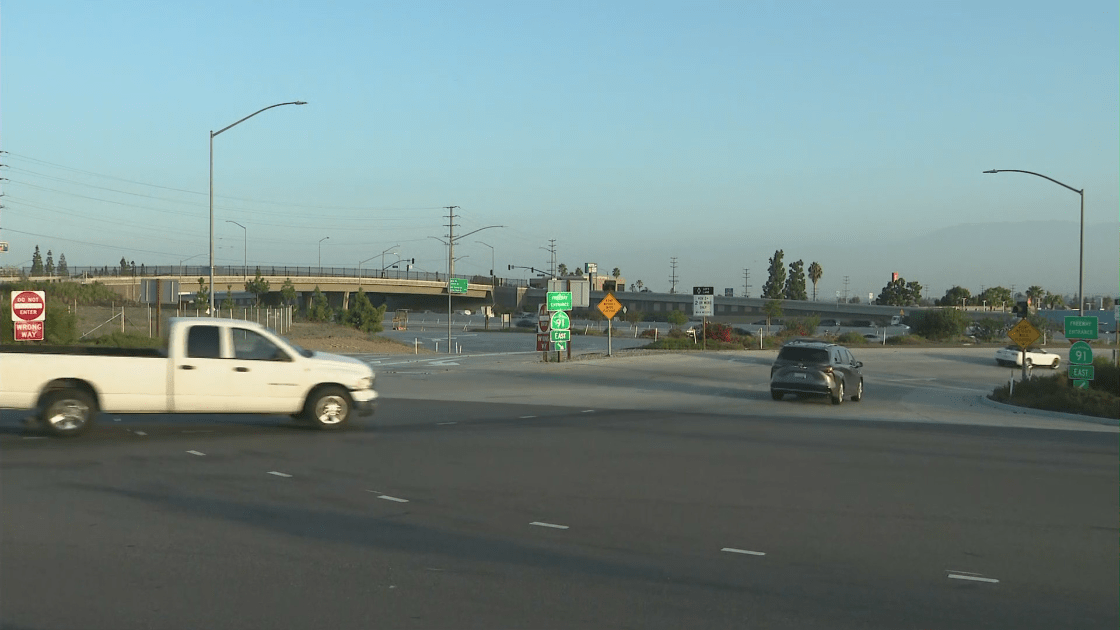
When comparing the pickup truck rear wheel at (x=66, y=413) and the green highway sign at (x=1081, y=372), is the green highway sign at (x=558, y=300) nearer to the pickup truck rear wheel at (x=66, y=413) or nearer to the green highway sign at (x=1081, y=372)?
the green highway sign at (x=1081, y=372)

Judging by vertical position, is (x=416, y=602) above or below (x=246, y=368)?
below

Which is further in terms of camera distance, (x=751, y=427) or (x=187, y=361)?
(x=751, y=427)

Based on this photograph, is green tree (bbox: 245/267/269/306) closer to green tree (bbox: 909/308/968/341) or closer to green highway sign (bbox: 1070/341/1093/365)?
green tree (bbox: 909/308/968/341)

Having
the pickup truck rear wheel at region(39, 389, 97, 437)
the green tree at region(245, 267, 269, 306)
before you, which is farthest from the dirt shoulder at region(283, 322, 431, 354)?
the pickup truck rear wheel at region(39, 389, 97, 437)

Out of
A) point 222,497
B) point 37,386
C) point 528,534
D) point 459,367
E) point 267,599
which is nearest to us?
point 267,599

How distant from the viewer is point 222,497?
10617 millimetres

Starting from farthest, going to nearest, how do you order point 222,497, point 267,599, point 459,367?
point 459,367
point 222,497
point 267,599

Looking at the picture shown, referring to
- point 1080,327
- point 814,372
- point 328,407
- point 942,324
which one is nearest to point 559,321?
point 814,372

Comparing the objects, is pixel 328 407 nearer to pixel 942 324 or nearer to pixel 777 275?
pixel 942 324

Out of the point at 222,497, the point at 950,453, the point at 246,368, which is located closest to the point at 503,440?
the point at 246,368

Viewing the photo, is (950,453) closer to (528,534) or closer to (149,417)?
(528,534)

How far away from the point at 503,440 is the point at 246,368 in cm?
436

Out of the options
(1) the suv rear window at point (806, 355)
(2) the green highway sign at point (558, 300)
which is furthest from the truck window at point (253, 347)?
(2) the green highway sign at point (558, 300)

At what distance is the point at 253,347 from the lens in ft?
53.9
